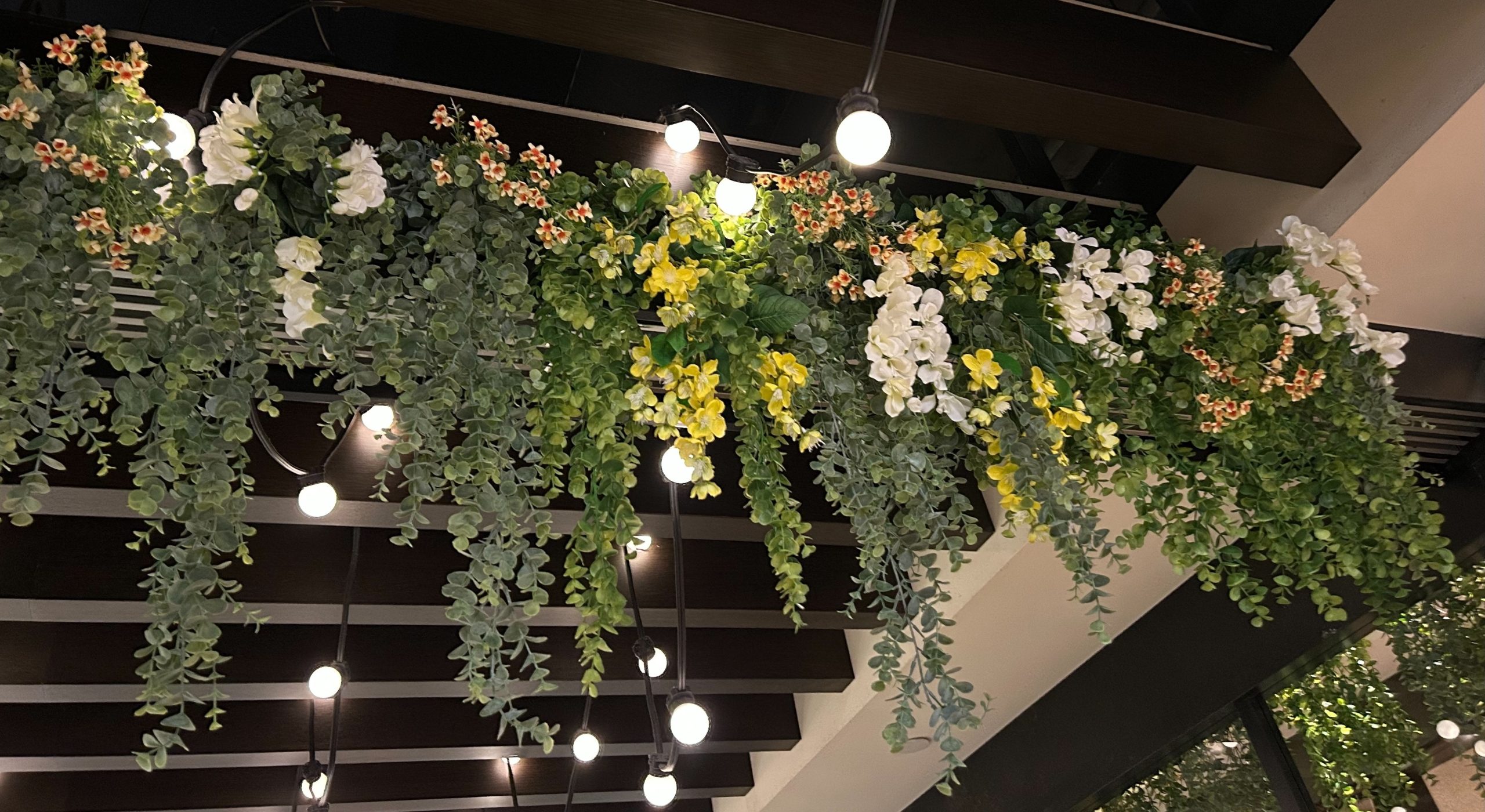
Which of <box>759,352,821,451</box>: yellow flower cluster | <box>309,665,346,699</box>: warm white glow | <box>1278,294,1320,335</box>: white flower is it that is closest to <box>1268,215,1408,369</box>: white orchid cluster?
<box>1278,294,1320,335</box>: white flower

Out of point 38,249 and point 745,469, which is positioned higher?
point 38,249

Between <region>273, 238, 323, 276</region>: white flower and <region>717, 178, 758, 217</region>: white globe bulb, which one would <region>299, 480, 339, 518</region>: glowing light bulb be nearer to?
<region>273, 238, 323, 276</region>: white flower

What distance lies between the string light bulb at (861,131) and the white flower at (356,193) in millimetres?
828

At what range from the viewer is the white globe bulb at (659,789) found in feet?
10.1

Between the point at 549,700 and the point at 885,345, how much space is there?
118 inches

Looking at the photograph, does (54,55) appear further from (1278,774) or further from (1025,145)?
(1278,774)

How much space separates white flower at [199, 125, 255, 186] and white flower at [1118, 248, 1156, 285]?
1831 mm

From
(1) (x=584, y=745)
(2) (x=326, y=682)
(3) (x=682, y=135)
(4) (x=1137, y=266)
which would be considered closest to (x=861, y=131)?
(3) (x=682, y=135)

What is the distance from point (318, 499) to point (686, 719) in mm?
1057

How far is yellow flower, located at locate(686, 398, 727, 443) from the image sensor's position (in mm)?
1854

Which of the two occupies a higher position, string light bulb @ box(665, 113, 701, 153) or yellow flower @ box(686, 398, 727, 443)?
string light bulb @ box(665, 113, 701, 153)

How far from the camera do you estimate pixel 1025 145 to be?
311 cm

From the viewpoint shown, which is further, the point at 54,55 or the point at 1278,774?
the point at 1278,774

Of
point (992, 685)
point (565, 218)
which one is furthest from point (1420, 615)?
point (565, 218)
